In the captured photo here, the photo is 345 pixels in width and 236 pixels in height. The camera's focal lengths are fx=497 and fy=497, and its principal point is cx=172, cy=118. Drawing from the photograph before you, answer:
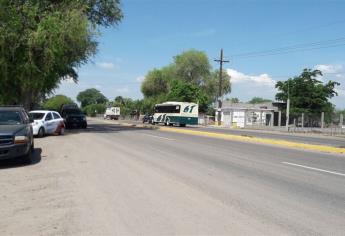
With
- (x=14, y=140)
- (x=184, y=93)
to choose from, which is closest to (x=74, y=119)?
(x=14, y=140)

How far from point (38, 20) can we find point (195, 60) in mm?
69390

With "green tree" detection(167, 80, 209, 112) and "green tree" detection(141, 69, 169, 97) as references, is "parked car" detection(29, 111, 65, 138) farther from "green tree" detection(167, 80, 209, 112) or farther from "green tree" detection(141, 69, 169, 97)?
"green tree" detection(141, 69, 169, 97)

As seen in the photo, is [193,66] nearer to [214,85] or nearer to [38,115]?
[214,85]

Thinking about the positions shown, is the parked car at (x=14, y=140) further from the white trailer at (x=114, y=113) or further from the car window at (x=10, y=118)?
the white trailer at (x=114, y=113)

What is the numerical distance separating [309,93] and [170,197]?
69.9 metres

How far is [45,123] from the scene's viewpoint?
28859 mm

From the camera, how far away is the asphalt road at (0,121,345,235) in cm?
702

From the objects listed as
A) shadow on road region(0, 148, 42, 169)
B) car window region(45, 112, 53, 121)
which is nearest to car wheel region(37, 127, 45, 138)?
car window region(45, 112, 53, 121)

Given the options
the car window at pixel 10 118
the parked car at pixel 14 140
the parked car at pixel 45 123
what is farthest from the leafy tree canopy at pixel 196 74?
the parked car at pixel 14 140

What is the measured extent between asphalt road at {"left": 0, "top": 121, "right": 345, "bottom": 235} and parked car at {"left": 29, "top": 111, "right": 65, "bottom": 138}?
1276 cm

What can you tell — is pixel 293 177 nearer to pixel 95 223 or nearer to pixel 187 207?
pixel 187 207

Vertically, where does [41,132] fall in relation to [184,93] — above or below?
below

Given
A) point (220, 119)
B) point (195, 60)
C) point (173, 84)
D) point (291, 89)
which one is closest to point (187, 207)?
point (220, 119)

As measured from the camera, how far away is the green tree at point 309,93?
247 feet
